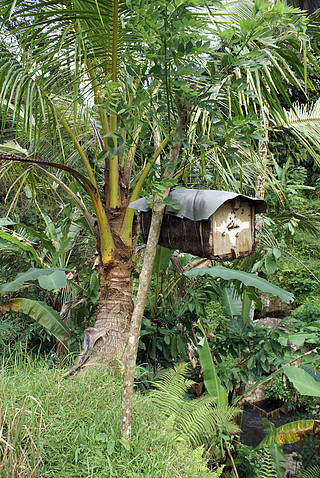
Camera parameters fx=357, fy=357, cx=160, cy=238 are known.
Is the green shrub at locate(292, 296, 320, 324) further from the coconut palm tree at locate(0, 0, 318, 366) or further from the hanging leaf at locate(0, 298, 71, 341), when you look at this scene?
the hanging leaf at locate(0, 298, 71, 341)

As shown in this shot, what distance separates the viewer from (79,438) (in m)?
1.81

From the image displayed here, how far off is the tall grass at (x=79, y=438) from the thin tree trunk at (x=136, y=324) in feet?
0.40

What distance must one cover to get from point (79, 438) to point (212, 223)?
1.28 m

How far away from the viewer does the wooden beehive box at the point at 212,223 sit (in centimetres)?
163

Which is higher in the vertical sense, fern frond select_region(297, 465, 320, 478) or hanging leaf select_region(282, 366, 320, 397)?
hanging leaf select_region(282, 366, 320, 397)

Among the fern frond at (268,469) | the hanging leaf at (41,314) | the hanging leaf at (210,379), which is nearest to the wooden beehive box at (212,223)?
the hanging leaf at (210,379)

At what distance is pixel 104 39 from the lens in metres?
2.18

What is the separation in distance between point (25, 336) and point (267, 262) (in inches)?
108

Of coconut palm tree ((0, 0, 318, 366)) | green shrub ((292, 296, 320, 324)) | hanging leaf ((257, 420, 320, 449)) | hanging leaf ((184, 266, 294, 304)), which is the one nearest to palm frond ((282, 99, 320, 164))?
coconut palm tree ((0, 0, 318, 366))

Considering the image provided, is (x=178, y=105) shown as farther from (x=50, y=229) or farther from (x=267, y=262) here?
(x=50, y=229)

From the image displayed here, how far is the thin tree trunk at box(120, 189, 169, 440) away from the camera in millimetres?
1751

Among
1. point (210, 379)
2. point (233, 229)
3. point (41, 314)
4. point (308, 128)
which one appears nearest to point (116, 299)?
point (41, 314)

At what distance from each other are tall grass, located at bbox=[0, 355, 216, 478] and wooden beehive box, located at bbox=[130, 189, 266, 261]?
1012 mm

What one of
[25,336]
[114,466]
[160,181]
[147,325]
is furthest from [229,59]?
[25,336]
